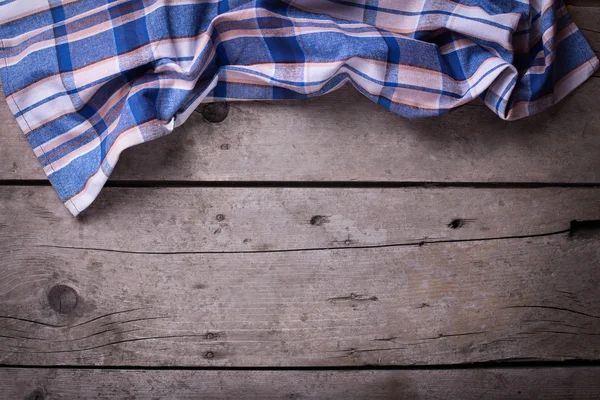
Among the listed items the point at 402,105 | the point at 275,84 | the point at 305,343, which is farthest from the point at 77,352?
the point at 402,105

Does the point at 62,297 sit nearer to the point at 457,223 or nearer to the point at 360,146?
the point at 360,146

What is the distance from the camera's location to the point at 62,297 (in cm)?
77

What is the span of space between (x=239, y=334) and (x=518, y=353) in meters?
0.42

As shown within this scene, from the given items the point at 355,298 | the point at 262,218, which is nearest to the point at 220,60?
the point at 262,218

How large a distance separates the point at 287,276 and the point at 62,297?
0.33m

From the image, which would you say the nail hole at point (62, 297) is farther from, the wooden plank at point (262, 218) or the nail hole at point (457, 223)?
the nail hole at point (457, 223)

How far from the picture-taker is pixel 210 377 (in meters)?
0.78

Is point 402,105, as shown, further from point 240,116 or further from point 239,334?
point 239,334

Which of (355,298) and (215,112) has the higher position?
(215,112)

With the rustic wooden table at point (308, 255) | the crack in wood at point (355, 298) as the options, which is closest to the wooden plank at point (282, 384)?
the rustic wooden table at point (308, 255)

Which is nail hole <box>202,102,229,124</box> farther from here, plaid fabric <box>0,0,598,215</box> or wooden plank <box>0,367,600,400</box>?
wooden plank <box>0,367,600,400</box>

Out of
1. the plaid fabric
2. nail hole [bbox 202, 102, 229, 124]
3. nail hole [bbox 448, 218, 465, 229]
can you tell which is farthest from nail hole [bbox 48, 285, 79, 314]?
nail hole [bbox 448, 218, 465, 229]

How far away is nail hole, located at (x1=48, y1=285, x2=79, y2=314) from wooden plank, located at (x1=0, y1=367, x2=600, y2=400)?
0.33 ft

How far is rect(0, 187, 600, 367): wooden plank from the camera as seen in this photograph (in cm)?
77
